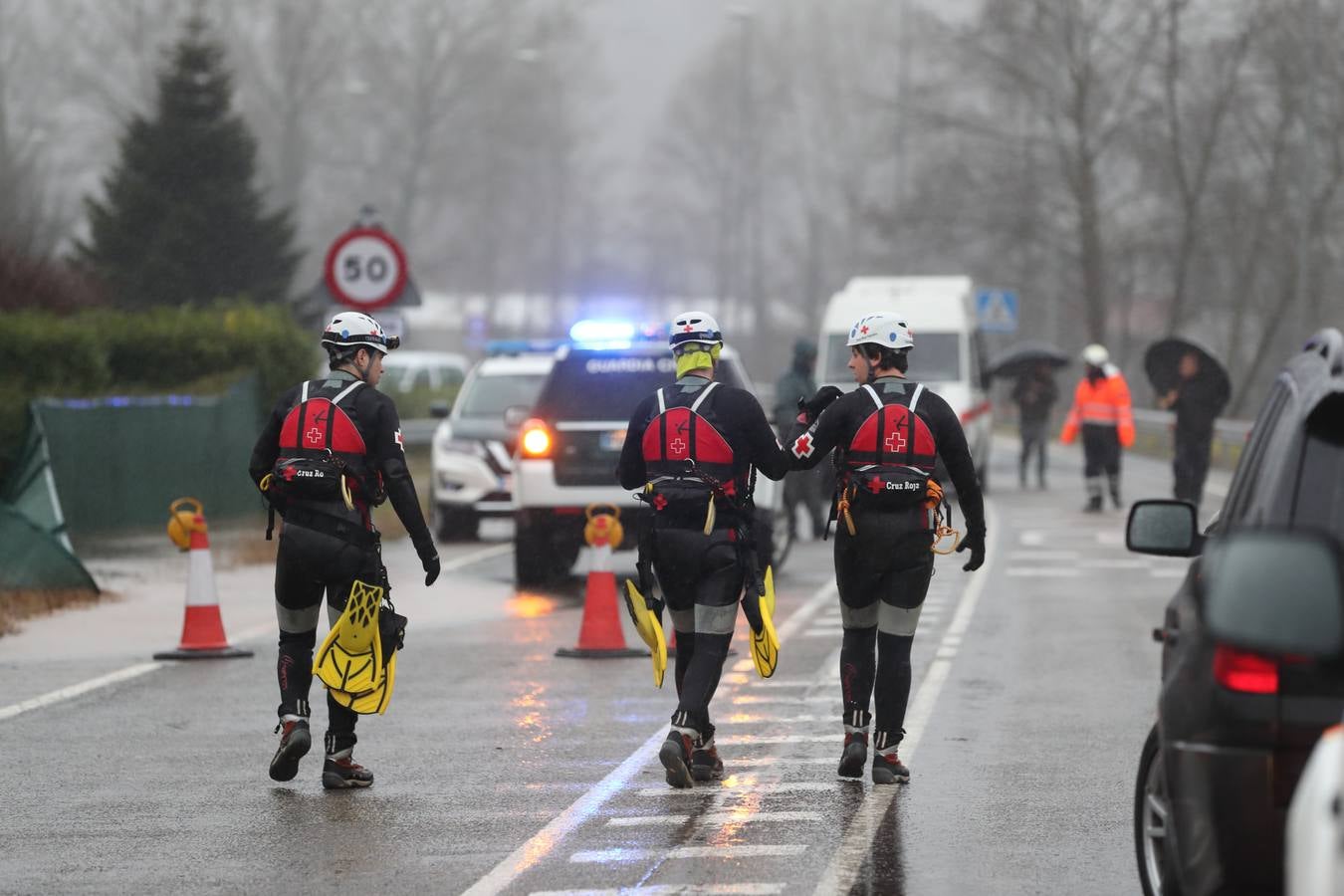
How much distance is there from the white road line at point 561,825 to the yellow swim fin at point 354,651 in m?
0.93

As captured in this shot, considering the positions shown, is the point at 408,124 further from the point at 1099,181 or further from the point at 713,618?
the point at 713,618

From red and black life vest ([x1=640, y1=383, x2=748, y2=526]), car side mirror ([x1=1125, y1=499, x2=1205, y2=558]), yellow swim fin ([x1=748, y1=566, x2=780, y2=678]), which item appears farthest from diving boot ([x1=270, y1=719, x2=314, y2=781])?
car side mirror ([x1=1125, y1=499, x2=1205, y2=558])

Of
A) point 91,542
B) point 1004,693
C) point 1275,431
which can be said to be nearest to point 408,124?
point 91,542

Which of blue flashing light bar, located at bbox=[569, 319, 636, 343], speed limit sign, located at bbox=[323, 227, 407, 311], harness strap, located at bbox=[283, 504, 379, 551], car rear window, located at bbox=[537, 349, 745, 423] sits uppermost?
speed limit sign, located at bbox=[323, 227, 407, 311]

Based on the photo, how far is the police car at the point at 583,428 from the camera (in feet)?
56.2

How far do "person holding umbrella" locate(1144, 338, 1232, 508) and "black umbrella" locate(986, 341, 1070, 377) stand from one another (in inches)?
328

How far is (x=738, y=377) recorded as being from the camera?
17.4 meters

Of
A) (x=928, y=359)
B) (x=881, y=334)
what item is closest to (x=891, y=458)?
(x=881, y=334)

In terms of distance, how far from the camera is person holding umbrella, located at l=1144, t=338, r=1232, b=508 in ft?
75.8

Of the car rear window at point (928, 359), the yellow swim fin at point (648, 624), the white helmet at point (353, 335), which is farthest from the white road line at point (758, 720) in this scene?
the car rear window at point (928, 359)

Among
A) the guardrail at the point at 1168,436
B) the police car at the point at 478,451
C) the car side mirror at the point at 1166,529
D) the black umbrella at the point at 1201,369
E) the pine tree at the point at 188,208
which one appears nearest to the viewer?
the car side mirror at the point at 1166,529

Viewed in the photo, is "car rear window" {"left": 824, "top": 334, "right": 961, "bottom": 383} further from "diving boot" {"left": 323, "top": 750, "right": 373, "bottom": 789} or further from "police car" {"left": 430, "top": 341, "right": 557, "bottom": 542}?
"diving boot" {"left": 323, "top": 750, "right": 373, "bottom": 789}

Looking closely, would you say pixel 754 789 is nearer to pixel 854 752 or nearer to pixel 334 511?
pixel 854 752

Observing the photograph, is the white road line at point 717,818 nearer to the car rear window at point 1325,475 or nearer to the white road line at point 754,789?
the white road line at point 754,789
